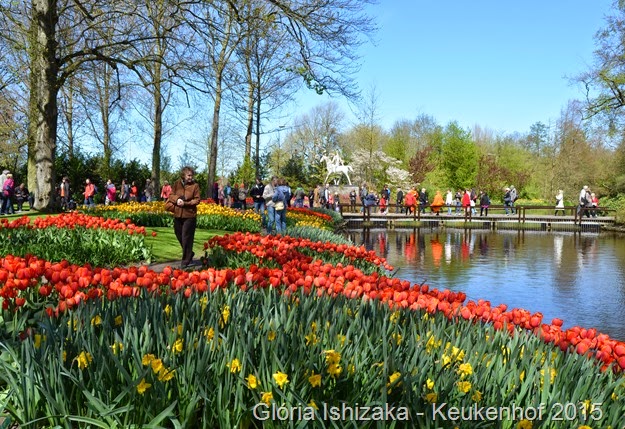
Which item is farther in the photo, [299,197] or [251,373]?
[299,197]

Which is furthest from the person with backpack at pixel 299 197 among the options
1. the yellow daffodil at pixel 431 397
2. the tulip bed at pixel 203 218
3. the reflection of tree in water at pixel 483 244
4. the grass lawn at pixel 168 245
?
the yellow daffodil at pixel 431 397

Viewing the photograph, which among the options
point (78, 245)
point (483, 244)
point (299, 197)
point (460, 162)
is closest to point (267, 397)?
point (78, 245)

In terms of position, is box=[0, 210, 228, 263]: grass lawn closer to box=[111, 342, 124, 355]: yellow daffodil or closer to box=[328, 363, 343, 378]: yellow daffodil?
box=[111, 342, 124, 355]: yellow daffodil

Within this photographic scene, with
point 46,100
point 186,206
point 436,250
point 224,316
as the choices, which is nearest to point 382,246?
point 436,250

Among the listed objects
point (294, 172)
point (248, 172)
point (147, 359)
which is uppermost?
point (294, 172)

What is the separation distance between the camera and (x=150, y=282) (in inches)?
174

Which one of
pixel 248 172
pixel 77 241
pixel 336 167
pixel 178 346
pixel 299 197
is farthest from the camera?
pixel 336 167

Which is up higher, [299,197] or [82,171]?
[82,171]

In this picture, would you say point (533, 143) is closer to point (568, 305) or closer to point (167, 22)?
point (167, 22)

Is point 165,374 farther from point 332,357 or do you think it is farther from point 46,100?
point 46,100

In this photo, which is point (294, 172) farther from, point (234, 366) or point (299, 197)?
point (234, 366)

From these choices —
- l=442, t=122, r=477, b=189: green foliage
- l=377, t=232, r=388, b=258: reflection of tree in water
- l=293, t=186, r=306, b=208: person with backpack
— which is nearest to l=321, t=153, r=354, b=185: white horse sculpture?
l=442, t=122, r=477, b=189: green foliage

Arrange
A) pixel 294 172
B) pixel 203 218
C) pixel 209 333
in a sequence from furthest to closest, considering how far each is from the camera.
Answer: pixel 294 172, pixel 203 218, pixel 209 333

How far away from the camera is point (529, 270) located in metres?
14.0
